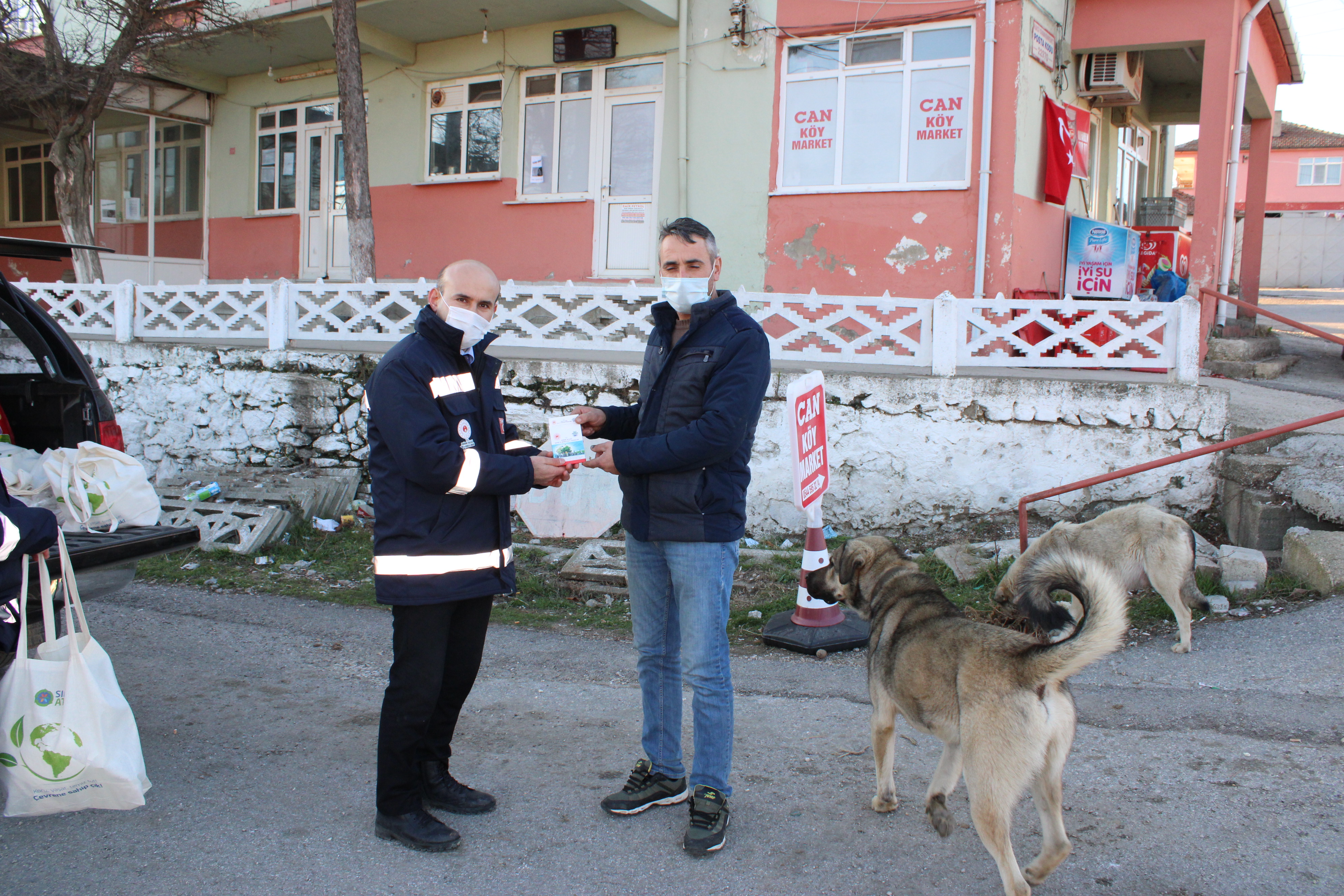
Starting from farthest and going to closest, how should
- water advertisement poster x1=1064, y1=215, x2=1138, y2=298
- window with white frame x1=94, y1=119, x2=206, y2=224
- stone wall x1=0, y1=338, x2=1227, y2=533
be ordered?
window with white frame x1=94, y1=119, x2=206, y2=224, water advertisement poster x1=1064, y1=215, x2=1138, y2=298, stone wall x1=0, y1=338, x2=1227, y2=533

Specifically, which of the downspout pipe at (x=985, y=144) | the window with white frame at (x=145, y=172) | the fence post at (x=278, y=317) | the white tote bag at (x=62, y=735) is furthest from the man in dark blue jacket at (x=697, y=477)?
the window with white frame at (x=145, y=172)

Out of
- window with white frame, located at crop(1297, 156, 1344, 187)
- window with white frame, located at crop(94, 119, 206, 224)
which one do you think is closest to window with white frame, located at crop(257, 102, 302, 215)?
window with white frame, located at crop(94, 119, 206, 224)

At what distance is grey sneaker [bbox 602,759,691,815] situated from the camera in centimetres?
327

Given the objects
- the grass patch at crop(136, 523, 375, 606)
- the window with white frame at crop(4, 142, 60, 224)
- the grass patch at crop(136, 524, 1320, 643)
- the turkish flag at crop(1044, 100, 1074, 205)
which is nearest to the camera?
the grass patch at crop(136, 524, 1320, 643)

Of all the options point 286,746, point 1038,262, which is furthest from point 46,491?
point 1038,262

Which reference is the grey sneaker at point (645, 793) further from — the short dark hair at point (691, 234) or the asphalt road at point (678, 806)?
the short dark hair at point (691, 234)

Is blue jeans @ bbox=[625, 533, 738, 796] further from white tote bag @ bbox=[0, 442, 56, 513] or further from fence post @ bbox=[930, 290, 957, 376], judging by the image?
fence post @ bbox=[930, 290, 957, 376]

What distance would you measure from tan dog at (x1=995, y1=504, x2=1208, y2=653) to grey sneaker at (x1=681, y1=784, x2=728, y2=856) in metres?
2.34

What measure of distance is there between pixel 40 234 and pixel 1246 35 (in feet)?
66.4

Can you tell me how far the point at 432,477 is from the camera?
9.54 ft

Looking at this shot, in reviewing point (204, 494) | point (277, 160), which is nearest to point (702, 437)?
point (204, 494)

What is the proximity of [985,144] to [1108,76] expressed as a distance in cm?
272

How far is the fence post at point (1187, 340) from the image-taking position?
22.7 feet

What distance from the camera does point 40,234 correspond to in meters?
18.0
